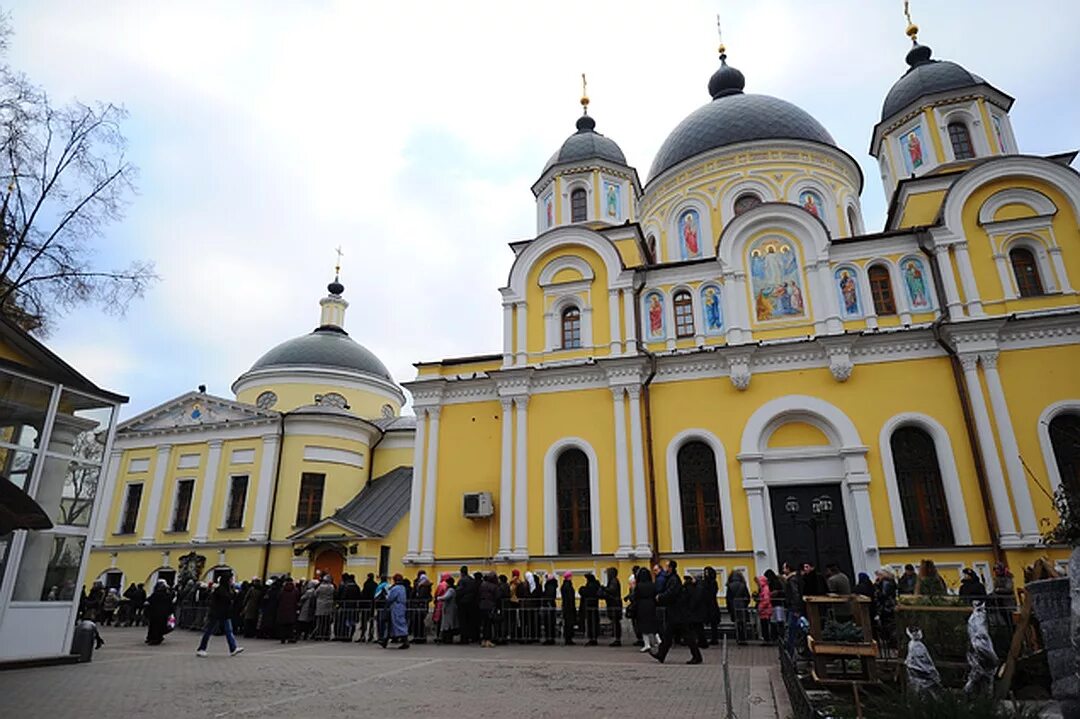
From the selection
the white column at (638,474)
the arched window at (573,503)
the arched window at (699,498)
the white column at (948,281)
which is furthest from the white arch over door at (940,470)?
the arched window at (573,503)

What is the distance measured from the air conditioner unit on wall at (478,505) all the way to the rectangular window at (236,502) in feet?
43.4

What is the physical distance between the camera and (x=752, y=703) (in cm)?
721

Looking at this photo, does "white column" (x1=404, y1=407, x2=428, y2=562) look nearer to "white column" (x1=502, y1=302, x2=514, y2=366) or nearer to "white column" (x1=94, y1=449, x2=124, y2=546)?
"white column" (x1=502, y1=302, x2=514, y2=366)

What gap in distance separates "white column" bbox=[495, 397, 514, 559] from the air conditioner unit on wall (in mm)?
321

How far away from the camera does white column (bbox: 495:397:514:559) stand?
58.9 ft

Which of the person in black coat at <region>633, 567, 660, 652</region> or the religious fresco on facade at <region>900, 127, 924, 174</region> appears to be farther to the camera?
the religious fresco on facade at <region>900, 127, 924, 174</region>

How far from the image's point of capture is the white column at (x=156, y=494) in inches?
1085

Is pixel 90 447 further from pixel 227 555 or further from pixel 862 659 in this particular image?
pixel 227 555

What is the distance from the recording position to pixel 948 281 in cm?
1709

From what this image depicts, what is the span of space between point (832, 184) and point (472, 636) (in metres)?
19.4

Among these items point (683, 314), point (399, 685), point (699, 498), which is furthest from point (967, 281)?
point (399, 685)

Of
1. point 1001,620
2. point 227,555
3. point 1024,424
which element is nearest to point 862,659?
point 1001,620

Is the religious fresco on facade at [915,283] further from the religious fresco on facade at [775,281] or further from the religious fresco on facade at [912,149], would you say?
the religious fresco on facade at [912,149]

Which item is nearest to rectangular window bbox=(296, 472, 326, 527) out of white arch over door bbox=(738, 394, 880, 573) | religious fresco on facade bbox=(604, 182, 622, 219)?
religious fresco on facade bbox=(604, 182, 622, 219)
